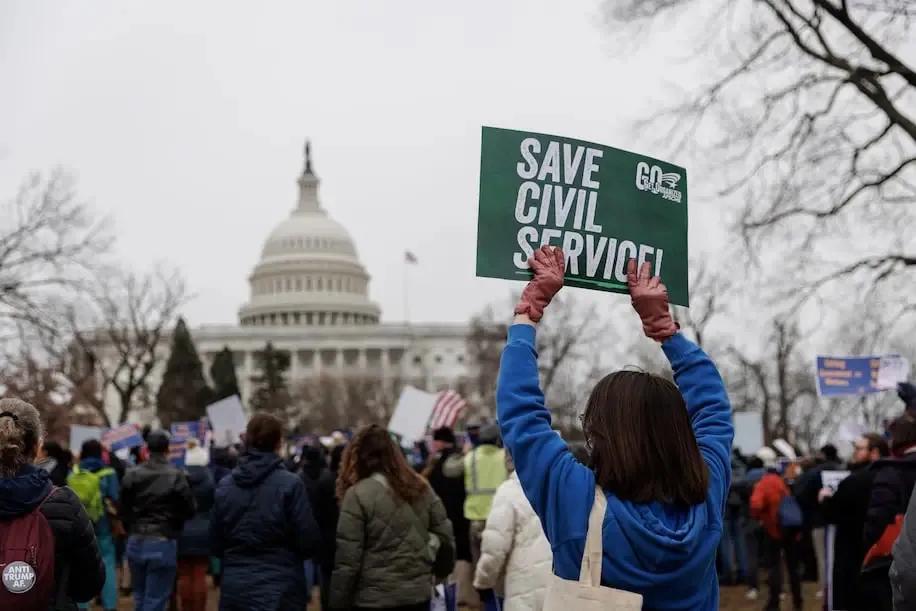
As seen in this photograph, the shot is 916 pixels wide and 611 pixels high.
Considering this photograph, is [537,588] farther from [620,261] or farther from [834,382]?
[834,382]

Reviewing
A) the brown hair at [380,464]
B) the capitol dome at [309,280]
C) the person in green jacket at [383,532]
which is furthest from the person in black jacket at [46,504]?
the capitol dome at [309,280]

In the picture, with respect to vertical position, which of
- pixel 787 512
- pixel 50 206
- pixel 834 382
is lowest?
pixel 787 512

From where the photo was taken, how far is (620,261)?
3779mm

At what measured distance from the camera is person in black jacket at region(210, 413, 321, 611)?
6605 millimetres

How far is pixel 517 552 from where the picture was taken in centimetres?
665

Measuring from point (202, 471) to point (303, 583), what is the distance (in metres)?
5.10

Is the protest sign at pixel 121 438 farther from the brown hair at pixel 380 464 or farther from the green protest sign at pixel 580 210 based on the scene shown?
the green protest sign at pixel 580 210

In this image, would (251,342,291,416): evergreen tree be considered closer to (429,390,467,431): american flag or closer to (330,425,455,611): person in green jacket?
(429,390,467,431): american flag

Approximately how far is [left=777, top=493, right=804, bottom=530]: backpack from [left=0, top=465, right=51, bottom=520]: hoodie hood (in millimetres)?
10280

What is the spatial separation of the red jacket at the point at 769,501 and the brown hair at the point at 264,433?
26.2 feet

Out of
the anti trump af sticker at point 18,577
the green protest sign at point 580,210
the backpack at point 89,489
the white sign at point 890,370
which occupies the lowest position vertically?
the backpack at point 89,489

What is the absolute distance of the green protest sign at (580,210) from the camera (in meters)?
3.60

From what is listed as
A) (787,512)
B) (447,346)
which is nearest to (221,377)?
(447,346)

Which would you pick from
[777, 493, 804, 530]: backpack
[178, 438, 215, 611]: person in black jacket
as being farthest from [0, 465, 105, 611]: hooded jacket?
[777, 493, 804, 530]: backpack
